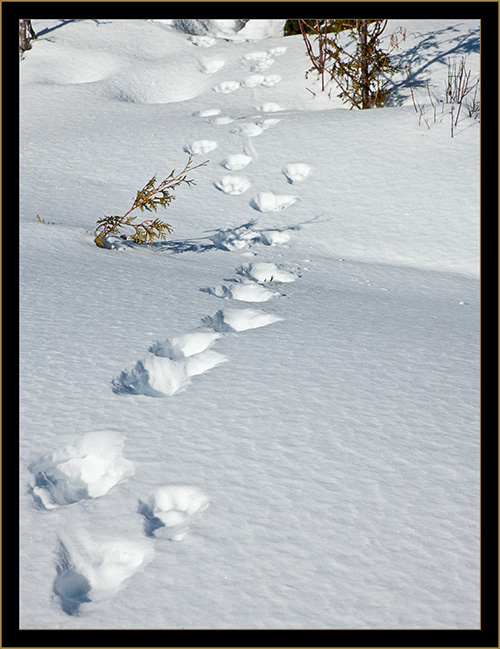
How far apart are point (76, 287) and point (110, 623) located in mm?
1415

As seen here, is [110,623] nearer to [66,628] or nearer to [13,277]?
[66,628]

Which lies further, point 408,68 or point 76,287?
point 408,68

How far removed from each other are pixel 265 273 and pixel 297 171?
1.63 metres

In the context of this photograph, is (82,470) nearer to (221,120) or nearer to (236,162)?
(236,162)

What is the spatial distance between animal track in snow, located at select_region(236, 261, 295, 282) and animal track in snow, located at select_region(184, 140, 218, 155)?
2.04m

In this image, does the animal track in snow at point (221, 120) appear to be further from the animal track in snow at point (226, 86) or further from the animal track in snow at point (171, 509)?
the animal track in snow at point (171, 509)

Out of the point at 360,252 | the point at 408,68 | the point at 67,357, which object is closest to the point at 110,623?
the point at 67,357

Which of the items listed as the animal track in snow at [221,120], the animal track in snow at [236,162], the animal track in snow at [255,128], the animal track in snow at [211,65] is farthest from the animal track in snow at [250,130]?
the animal track in snow at [211,65]

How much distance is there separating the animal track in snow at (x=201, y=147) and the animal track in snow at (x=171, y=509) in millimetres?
3658

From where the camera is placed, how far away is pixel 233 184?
12.4ft

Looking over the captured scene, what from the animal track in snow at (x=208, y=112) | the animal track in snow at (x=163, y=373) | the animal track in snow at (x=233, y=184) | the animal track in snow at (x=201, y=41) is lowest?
the animal track in snow at (x=163, y=373)

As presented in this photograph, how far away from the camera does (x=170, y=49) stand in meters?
8.37

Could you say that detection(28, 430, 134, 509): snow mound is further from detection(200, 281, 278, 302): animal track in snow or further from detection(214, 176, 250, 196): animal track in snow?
detection(214, 176, 250, 196): animal track in snow

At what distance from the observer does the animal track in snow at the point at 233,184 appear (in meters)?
3.72
